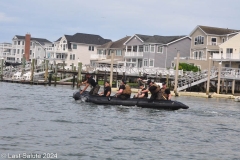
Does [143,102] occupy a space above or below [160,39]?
below

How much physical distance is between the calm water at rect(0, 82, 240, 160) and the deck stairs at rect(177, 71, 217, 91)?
31.2m

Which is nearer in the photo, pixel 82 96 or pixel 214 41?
pixel 82 96

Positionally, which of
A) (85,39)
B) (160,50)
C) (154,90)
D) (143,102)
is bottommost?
(143,102)

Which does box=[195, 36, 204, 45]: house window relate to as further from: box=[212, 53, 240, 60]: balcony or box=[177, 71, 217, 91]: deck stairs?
box=[177, 71, 217, 91]: deck stairs

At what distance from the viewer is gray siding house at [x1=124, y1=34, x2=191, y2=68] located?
302ft

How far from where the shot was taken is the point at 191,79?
6538 centimetres

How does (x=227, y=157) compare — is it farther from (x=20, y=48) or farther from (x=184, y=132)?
(x=20, y=48)

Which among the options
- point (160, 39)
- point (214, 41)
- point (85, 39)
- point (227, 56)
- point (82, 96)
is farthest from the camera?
point (85, 39)

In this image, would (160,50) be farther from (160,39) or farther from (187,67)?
(187,67)

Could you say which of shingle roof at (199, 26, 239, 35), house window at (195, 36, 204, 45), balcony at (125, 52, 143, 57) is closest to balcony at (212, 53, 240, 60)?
shingle roof at (199, 26, 239, 35)

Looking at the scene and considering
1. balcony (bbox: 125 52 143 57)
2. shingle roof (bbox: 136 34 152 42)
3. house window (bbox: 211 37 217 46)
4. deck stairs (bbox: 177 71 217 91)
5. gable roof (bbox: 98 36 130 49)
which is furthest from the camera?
gable roof (bbox: 98 36 130 49)

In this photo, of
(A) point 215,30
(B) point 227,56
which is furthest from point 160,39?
(B) point 227,56

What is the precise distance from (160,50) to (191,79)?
27276 millimetres

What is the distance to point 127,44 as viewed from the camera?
334 ft
